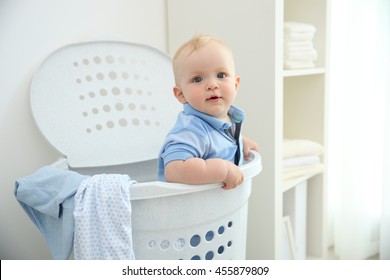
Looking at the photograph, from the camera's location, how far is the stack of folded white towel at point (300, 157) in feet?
4.74

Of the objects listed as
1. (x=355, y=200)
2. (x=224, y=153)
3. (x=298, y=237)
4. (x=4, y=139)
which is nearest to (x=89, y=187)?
(x=224, y=153)

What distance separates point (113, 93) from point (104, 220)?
1.83ft

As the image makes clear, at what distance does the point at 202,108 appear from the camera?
97 cm

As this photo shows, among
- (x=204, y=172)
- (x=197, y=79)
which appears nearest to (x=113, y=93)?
(x=197, y=79)

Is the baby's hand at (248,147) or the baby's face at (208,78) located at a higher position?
the baby's face at (208,78)

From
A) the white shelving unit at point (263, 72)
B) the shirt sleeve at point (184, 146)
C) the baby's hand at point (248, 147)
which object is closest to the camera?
the shirt sleeve at point (184, 146)

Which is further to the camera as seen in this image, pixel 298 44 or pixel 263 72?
pixel 298 44

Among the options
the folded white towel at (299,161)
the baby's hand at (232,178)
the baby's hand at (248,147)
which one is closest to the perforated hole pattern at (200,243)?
the baby's hand at (232,178)

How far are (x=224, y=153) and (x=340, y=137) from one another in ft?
2.97

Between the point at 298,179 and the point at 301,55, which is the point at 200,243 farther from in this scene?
the point at 301,55

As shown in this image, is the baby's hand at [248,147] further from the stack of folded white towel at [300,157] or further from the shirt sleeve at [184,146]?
the stack of folded white towel at [300,157]

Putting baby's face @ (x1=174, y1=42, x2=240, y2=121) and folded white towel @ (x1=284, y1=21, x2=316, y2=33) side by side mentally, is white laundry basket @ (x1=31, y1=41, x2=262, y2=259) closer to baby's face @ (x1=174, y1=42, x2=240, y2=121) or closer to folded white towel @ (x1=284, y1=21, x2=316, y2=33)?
baby's face @ (x1=174, y1=42, x2=240, y2=121)

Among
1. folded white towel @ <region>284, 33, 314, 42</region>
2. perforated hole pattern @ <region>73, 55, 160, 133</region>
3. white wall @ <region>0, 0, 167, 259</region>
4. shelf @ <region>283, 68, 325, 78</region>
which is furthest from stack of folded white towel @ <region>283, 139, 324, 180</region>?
white wall @ <region>0, 0, 167, 259</region>

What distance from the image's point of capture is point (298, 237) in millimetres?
1530
